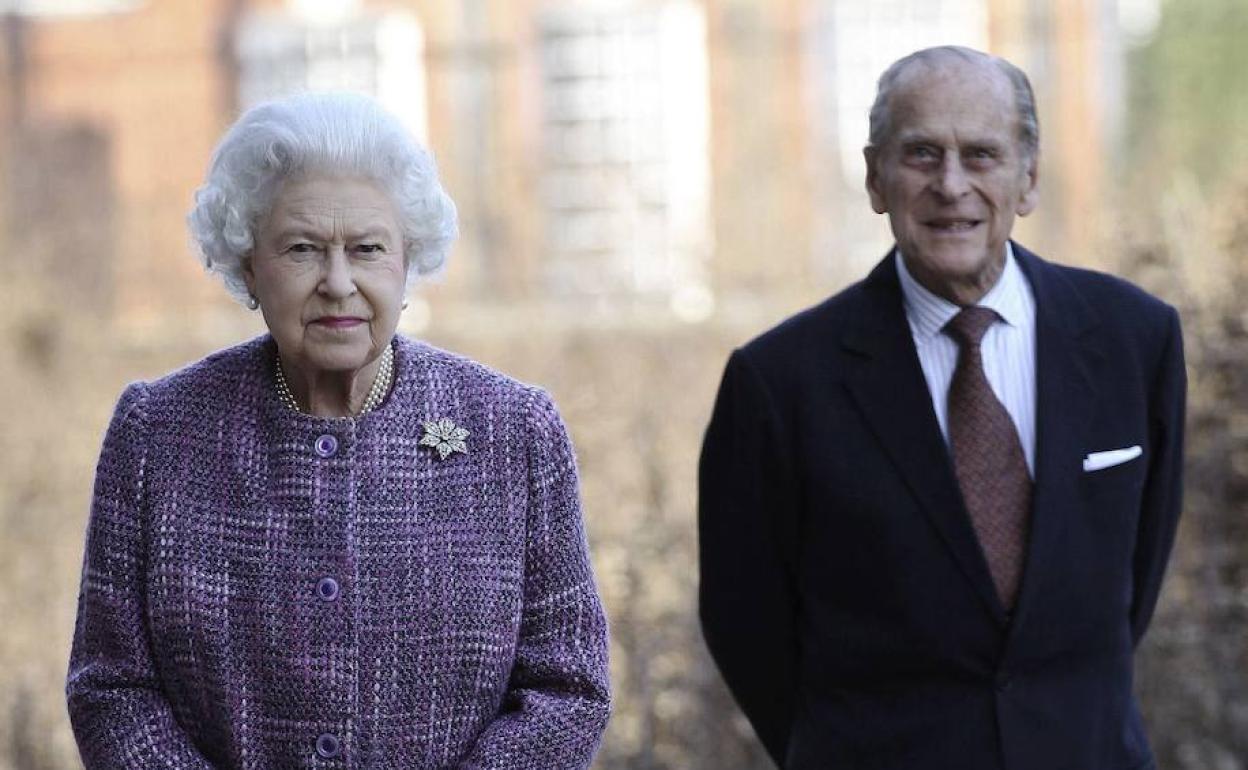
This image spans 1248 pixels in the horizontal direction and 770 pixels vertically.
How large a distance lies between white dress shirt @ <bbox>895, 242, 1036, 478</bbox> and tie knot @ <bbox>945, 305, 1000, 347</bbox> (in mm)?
11

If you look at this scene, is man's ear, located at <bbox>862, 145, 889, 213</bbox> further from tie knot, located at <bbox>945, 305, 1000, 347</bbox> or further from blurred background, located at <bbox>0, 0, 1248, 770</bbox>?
blurred background, located at <bbox>0, 0, 1248, 770</bbox>

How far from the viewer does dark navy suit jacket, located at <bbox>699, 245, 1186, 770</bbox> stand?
3623 millimetres

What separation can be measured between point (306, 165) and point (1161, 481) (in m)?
1.85

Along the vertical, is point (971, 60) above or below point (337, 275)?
above

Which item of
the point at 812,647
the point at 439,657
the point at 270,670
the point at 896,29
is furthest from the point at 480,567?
the point at 896,29

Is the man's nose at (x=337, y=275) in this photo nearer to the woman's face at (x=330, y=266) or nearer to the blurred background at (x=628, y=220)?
the woman's face at (x=330, y=266)

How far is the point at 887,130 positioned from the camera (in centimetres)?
381

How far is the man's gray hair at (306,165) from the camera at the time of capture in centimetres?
311

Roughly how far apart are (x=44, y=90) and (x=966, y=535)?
12144 millimetres

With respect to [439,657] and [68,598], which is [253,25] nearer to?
[68,598]

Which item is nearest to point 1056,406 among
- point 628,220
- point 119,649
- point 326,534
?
point 326,534

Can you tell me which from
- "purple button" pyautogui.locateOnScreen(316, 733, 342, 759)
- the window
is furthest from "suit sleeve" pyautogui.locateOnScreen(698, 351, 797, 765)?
the window

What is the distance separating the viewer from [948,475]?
12.0 ft

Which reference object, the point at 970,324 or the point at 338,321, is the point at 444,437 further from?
the point at 970,324
